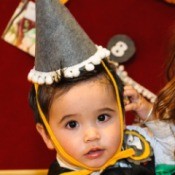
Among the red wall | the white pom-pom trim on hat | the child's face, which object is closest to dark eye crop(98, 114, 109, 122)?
the child's face

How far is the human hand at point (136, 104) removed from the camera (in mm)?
1015

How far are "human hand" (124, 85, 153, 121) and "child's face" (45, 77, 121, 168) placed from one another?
115mm

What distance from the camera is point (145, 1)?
133 centimetres

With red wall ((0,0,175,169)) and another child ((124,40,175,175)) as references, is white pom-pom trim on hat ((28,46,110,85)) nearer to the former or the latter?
another child ((124,40,175,175))

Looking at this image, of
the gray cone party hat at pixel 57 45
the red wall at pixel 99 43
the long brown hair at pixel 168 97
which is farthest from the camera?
the red wall at pixel 99 43

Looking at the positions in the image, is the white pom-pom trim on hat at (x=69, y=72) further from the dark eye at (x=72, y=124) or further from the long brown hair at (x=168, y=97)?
the long brown hair at (x=168, y=97)

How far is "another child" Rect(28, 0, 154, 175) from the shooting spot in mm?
846

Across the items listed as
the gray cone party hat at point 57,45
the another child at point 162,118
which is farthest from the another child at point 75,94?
the another child at point 162,118

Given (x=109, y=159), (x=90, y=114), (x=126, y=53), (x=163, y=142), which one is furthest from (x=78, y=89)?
(x=126, y=53)

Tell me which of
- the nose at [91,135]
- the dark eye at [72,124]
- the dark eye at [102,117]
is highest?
the dark eye at [72,124]

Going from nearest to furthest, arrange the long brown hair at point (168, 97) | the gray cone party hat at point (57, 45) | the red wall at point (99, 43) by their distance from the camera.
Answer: the gray cone party hat at point (57, 45) < the long brown hair at point (168, 97) < the red wall at point (99, 43)

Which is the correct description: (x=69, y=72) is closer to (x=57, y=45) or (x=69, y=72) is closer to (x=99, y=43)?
(x=57, y=45)

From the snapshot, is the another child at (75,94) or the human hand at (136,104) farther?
the human hand at (136,104)

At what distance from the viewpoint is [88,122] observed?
863 mm
